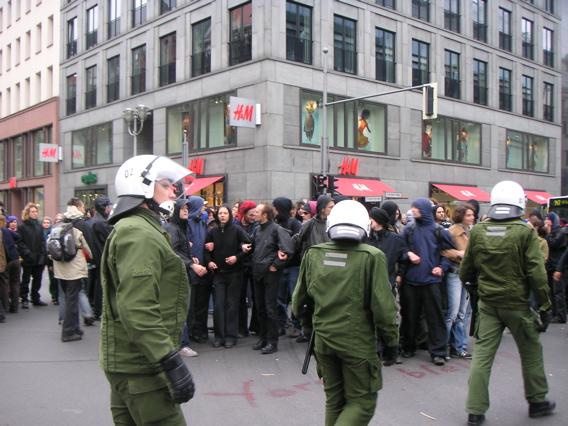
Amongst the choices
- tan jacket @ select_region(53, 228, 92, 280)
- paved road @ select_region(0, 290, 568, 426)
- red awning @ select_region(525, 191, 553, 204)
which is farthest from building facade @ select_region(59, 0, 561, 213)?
paved road @ select_region(0, 290, 568, 426)

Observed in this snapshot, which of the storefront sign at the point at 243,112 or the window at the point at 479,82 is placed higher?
the window at the point at 479,82

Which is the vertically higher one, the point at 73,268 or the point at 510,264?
the point at 510,264

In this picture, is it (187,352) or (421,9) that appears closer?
(187,352)

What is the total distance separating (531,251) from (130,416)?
332cm

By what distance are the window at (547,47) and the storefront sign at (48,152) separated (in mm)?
31328

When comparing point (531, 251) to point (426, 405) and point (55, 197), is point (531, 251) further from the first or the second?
point (55, 197)

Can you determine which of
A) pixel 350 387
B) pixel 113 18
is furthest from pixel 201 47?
pixel 350 387

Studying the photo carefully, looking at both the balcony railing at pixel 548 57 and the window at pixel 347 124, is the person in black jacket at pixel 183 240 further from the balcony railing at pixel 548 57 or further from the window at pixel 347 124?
the balcony railing at pixel 548 57

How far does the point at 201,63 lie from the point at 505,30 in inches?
746

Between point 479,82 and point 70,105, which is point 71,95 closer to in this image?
point 70,105

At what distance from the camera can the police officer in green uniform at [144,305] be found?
2.52 meters

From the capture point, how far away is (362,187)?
977 inches

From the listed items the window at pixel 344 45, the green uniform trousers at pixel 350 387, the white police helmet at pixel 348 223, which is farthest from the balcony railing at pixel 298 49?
the green uniform trousers at pixel 350 387

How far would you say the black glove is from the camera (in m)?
2.49
